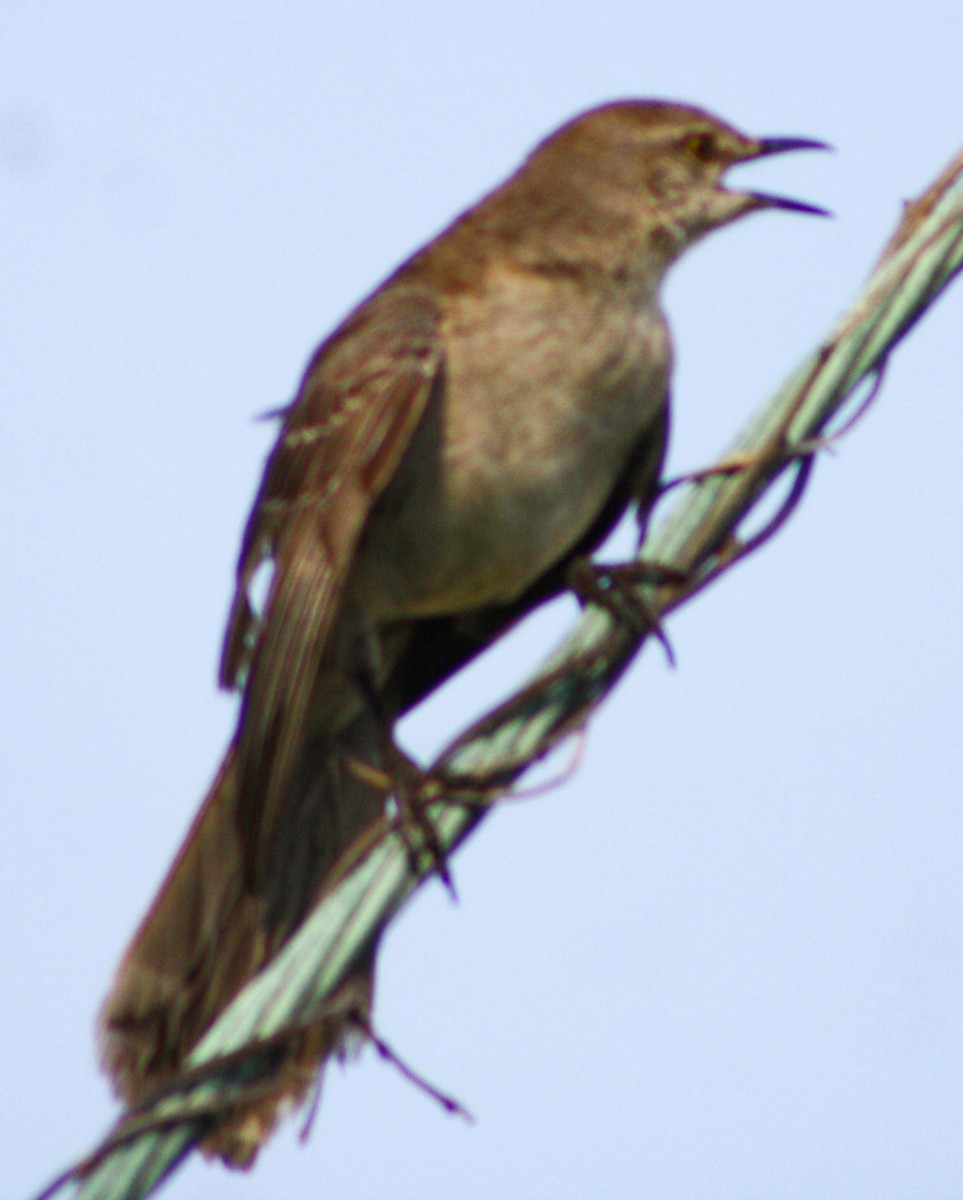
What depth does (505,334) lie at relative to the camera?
5.69 metres

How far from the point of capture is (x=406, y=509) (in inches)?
225

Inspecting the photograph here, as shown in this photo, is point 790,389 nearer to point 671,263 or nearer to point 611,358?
point 611,358

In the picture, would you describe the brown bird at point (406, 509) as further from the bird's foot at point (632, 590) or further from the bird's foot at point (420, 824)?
the bird's foot at point (632, 590)

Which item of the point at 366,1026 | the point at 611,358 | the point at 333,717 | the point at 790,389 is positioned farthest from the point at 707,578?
the point at 333,717

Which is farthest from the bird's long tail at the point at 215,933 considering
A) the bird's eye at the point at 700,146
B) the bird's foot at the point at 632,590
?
the bird's eye at the point at 700,146

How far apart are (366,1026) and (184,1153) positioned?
53 cm

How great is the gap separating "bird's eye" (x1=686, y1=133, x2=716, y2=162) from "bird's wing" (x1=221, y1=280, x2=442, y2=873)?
1037mm

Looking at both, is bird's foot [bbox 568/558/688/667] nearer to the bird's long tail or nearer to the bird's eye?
the bird's long tail

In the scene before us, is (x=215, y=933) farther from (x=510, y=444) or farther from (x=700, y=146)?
(x=700, y=146)

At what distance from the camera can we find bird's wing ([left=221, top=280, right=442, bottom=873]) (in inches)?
199

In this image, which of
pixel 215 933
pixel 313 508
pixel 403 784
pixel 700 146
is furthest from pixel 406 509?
pixel 700 146

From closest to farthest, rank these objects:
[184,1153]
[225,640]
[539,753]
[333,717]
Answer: [184,1153] < [539,753] < [225,640] < [333,717]

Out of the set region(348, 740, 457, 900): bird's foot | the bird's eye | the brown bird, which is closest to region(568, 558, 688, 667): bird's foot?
region(348, 740, 457, 900): bird's foot

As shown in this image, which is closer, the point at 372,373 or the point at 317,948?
the point at 317,948
